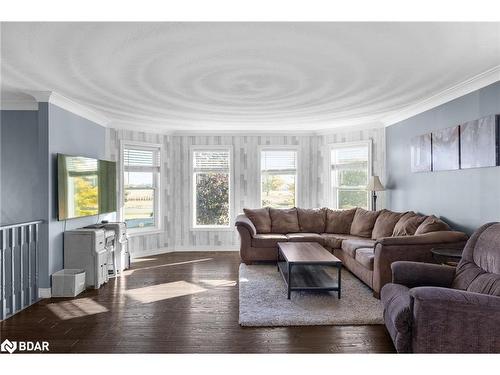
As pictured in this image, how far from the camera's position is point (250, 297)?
13.3ft

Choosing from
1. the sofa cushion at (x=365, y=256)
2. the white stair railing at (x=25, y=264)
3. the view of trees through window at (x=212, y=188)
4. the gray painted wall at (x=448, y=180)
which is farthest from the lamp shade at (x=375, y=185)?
the white stair railing at (x=25, y=264)

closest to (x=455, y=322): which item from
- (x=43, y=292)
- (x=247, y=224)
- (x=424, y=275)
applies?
(x=424, y=275)

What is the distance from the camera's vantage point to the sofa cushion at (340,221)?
629 centimetres

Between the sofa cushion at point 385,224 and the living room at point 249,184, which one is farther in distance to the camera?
the sofa cushion at point 385,224

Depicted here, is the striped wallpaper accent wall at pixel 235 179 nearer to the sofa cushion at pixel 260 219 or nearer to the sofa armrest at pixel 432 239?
the sofa cushion at pixel 260 219

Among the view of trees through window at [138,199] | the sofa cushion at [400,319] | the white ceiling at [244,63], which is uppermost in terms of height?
the white ceiling at [244,63]

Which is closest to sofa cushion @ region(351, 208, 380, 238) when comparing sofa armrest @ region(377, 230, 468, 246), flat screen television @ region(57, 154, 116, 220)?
sofa armrest @ region(377, 230, 468, 246)

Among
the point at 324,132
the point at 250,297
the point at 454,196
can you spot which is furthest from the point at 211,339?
the point at 324,132

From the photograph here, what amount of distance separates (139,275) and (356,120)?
454 centimetres

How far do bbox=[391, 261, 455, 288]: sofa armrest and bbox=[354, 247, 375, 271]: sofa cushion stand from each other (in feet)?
3.81

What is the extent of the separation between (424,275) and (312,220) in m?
3.51

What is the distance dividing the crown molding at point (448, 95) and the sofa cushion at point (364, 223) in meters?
1.66

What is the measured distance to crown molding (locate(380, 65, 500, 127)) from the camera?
3.60 meters

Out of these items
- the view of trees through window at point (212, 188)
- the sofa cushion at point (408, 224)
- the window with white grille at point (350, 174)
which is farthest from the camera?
the view of trees through window at point (212, 188)
